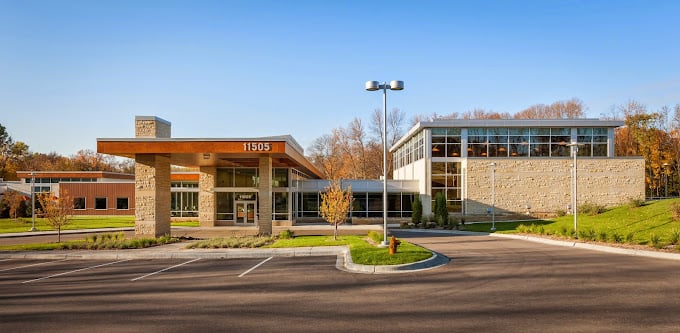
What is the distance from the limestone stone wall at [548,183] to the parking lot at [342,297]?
2165 cm

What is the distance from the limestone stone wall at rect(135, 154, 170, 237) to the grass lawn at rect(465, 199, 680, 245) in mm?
20733

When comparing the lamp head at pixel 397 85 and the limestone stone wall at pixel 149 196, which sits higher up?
the lamp head at pixel 397 85

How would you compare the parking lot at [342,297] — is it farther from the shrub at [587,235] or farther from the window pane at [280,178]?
the window pane at [280,178]

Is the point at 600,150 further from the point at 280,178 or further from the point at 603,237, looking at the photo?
the point at 280,178

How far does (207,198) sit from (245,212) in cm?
354

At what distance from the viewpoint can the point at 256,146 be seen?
2508cm

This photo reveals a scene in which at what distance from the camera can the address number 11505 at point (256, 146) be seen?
82.1 ft

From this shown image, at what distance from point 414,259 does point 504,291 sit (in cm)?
448

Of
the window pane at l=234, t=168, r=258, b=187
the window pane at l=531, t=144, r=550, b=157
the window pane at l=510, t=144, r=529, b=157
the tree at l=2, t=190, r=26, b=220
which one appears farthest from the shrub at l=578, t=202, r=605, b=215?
the tree at l=2, t=190, r=26, b=220

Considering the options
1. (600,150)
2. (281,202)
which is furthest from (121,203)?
(600,150)

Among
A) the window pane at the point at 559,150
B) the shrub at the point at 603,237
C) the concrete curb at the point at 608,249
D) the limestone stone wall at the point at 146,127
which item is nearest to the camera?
the concrete curb at the point at 608,249

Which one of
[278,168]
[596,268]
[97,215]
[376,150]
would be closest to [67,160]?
[97,215]

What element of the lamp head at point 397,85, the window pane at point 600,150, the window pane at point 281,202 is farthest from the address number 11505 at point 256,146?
the window pane at point 600,150

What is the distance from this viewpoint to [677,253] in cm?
1652
